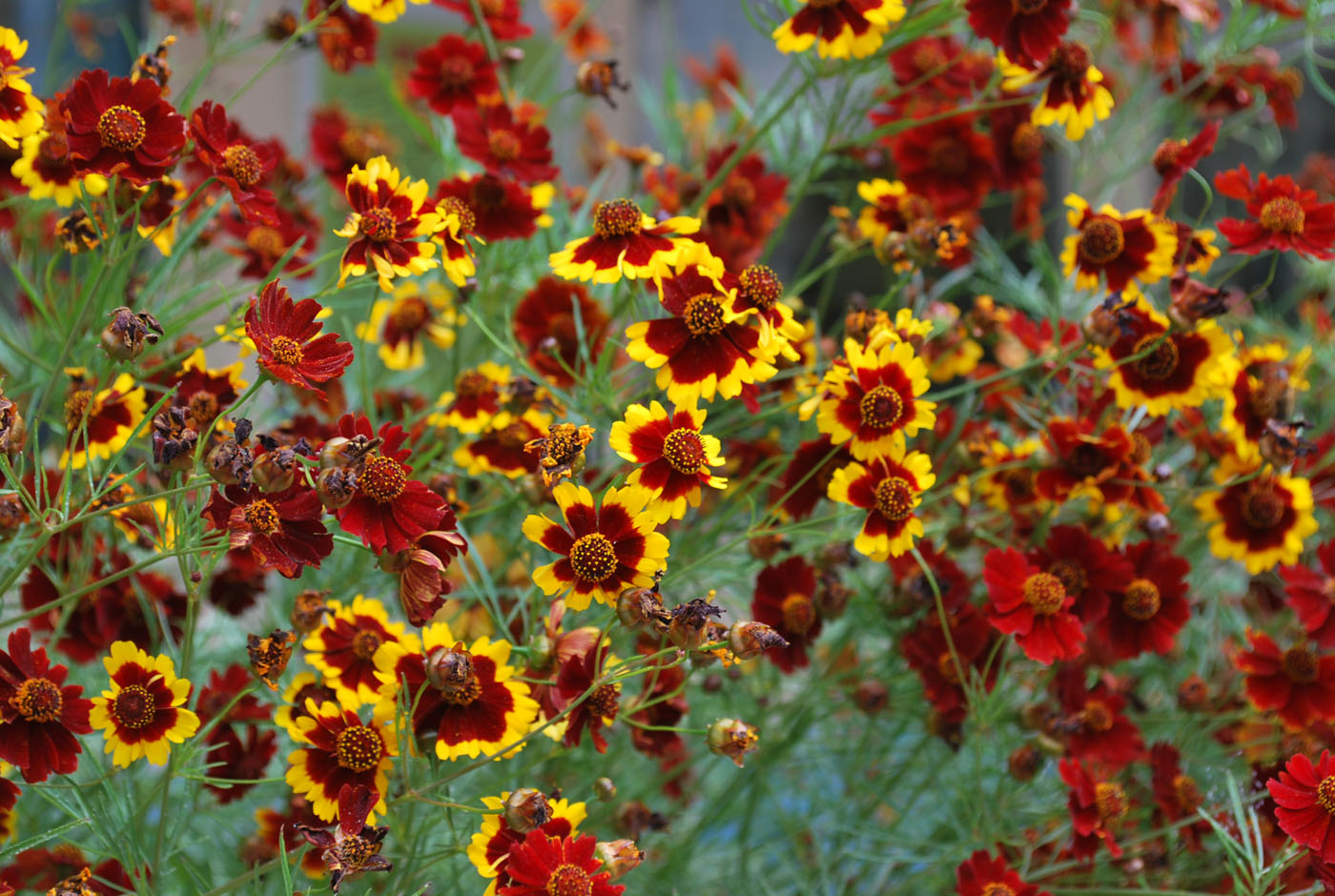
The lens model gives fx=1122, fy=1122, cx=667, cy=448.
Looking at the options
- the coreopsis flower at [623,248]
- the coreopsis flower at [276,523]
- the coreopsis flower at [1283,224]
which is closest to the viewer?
the coreopsis flower at [276,523]

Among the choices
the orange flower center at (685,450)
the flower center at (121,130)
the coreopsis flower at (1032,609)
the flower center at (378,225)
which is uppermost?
the flower center at (121,130)

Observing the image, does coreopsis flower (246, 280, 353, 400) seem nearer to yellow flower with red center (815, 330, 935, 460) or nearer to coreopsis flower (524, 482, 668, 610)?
coreopsis flower (524, 482, 668, 610)

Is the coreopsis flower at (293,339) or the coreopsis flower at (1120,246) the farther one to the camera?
the coreopsis flower at (1120,246)

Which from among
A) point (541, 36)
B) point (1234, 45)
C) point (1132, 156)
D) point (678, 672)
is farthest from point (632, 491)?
point (541, 36)

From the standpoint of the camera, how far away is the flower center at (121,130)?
0.60 m

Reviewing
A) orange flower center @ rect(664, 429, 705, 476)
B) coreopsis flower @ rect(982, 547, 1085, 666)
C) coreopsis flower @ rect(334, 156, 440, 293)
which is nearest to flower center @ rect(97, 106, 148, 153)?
coreopsis flower @ rect(334, 156, 440, 293)

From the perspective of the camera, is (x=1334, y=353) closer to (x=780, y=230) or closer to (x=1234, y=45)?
(x=1234, y=45)

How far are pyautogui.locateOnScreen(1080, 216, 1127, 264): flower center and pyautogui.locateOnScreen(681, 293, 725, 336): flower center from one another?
0.97 ft

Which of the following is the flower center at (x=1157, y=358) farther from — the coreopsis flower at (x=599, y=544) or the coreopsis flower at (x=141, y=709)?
the coreopsis flower at (x=141, y=709)

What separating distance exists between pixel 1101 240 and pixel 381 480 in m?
0.50

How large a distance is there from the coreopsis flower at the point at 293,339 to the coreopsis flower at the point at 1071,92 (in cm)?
48

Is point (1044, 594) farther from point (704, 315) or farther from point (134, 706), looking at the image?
point (134, 706)

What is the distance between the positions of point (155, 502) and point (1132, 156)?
1190 mm

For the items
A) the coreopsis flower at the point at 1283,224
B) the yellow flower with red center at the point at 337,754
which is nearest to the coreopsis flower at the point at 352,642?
the yellow flower with red center at the point at 337,754
